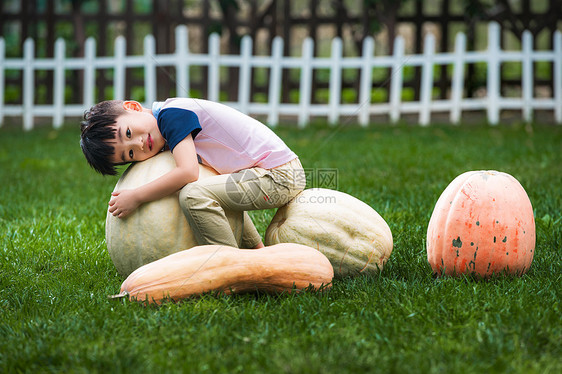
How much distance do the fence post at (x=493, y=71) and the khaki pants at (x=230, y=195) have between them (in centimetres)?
815

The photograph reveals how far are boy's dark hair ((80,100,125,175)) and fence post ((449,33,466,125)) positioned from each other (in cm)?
853

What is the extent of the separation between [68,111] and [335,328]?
1012 centimetres

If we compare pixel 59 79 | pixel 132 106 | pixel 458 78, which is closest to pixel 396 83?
pixel 458 78

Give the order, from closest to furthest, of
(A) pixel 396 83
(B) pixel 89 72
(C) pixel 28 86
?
(A) pixel 396 83 → (B) pixel 89 72 → (C) pixel 28 86

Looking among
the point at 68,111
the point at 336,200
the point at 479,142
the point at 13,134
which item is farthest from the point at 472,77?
the point at 336,200

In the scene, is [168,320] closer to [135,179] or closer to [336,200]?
[135,179]

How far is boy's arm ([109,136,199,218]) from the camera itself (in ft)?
10.0

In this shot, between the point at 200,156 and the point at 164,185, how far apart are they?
360 mm

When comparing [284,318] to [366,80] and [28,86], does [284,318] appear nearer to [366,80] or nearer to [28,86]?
[366,80]

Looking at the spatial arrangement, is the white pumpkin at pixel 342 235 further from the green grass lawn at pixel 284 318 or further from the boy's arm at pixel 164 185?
the boy's arm at pixel 164 185

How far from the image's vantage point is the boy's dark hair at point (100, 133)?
3168 mm

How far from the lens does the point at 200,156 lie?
132 inches

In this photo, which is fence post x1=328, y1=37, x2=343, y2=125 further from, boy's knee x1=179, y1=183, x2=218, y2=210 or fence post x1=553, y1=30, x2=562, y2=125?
boy's knee x1=179, y1=183, x2=218, y2=210

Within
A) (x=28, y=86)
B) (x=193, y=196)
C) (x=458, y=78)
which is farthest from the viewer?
(x=28, y=86)
